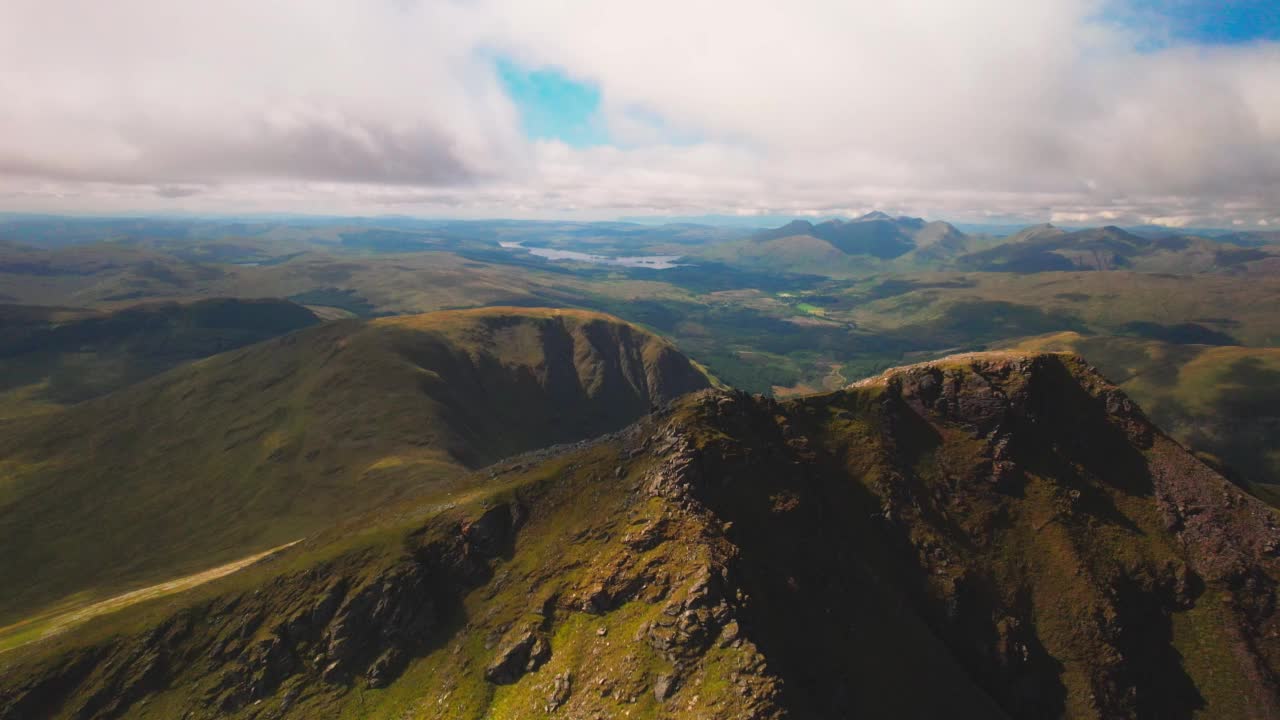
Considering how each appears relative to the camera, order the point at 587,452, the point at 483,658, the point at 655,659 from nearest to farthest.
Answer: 1. the point at 655,659
2. the point at 483,658
3. the point at 587,452

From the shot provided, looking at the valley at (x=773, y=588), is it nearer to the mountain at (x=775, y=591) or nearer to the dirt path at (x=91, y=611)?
the mountain at (x=775, y=591)

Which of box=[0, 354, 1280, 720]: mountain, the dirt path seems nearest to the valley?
box=[0, 354, 1280, 720]: mountain

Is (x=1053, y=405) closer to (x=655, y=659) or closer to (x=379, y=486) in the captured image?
(x=655, y=659)

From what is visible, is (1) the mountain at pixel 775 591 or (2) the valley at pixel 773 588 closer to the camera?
(2) the valley at pixel 773 588

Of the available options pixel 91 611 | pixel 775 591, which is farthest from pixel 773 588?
pixel 91 611

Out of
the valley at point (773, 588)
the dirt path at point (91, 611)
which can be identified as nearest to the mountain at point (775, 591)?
the valley at point (773, 588)

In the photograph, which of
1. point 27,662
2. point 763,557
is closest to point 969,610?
point 763,557
